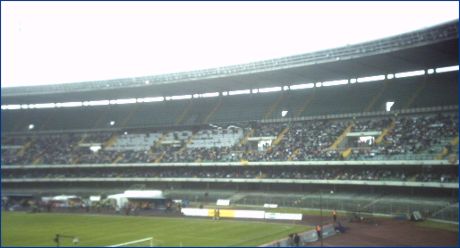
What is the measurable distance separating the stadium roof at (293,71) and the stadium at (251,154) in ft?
0.43

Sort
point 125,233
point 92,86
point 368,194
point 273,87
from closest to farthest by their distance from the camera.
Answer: point 125,233
point 368,194
point 273,87
point 92,86

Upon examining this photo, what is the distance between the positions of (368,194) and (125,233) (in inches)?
786

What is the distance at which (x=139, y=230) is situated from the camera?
112 feet

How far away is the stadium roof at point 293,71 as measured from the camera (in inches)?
1435

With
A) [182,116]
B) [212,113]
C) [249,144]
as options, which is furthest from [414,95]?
[182,116]

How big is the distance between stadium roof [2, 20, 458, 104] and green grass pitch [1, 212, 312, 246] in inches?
438

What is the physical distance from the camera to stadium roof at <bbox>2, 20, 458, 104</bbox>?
120 ft

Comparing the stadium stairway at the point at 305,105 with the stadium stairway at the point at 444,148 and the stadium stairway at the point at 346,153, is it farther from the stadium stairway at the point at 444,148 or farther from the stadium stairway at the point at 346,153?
the stadium stairway at the point at 444,148

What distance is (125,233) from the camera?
33.0m

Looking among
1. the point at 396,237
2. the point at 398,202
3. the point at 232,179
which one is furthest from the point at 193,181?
the point at 396,237

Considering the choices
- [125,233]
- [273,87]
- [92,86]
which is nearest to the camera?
[125,233]

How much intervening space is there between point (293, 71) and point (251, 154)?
347 inches

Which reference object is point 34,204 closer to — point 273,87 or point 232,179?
point 232,179

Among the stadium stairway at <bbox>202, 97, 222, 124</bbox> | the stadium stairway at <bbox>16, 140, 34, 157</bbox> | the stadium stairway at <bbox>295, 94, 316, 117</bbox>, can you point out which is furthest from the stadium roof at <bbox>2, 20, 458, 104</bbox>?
the stadium stairway at <bbox>16, 140, 34, 157</bbox>
